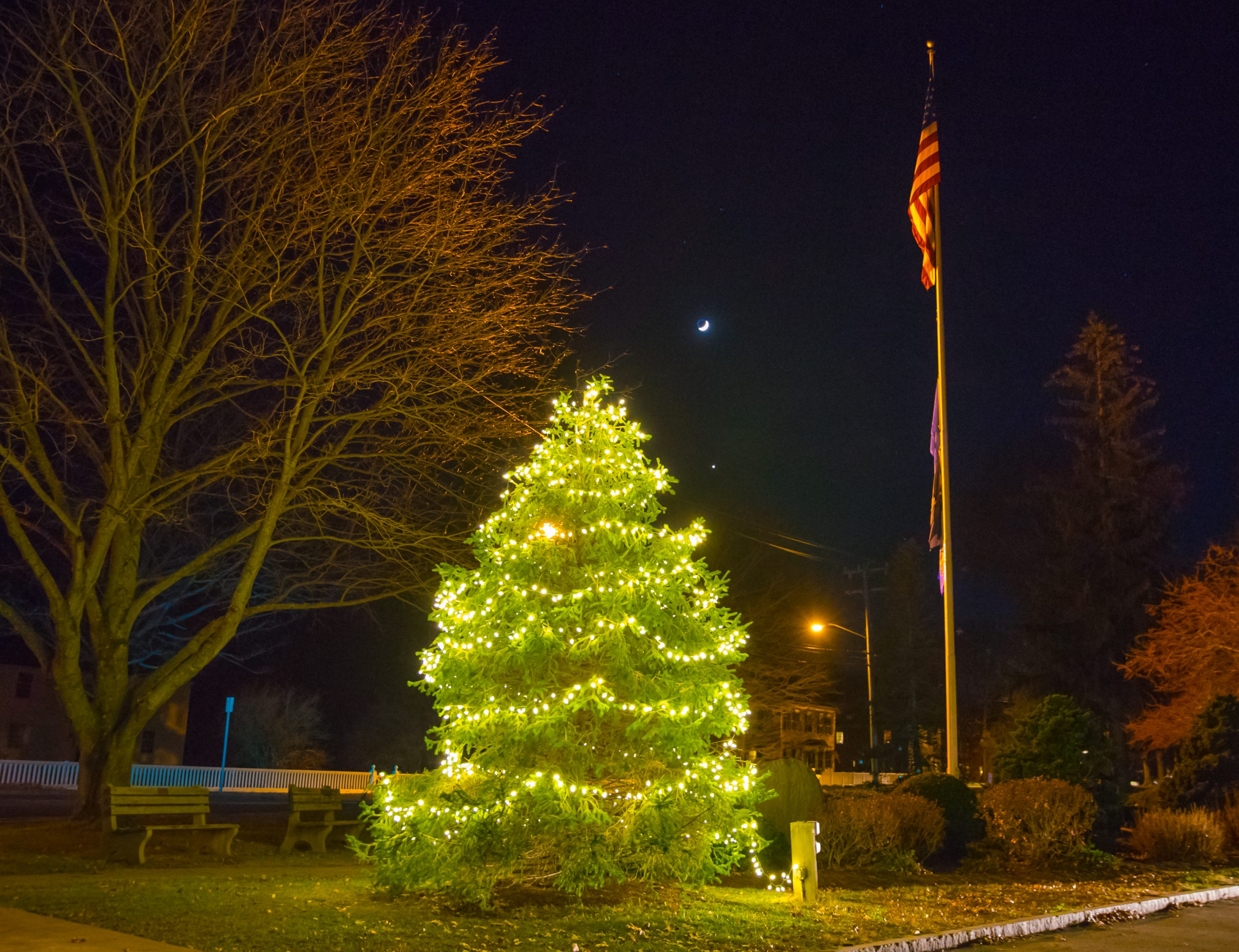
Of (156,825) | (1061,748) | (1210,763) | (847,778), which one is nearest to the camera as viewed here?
(156,825)

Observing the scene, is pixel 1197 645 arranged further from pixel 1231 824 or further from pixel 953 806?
pixel 953 806

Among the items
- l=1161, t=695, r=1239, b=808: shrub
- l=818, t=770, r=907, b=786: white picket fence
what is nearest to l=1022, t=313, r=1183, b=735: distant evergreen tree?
l=818, t=770, r=907, b=786: white picket fence

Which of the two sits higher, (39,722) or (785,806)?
(785,806)

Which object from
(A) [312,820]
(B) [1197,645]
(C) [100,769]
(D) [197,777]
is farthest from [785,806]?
(D) [197,777]

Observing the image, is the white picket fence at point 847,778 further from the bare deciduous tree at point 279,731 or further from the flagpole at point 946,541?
the flagpole at point 946,541

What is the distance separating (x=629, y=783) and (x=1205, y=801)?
15674 mm

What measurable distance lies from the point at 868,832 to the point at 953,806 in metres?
2.72

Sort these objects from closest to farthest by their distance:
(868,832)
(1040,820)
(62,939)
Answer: (62,939) < (868,832) < (1040,820)

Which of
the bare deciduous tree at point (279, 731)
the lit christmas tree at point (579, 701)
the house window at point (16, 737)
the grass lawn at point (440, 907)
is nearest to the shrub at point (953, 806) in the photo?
the grass lawn at point (440, 907)

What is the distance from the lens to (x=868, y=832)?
14.0 m

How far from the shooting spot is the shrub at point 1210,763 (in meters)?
20.5

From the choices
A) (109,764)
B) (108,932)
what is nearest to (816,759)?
(109,764)

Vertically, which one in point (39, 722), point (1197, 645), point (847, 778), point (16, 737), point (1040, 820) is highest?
point (1197, 645)

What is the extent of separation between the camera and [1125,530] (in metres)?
46.6
